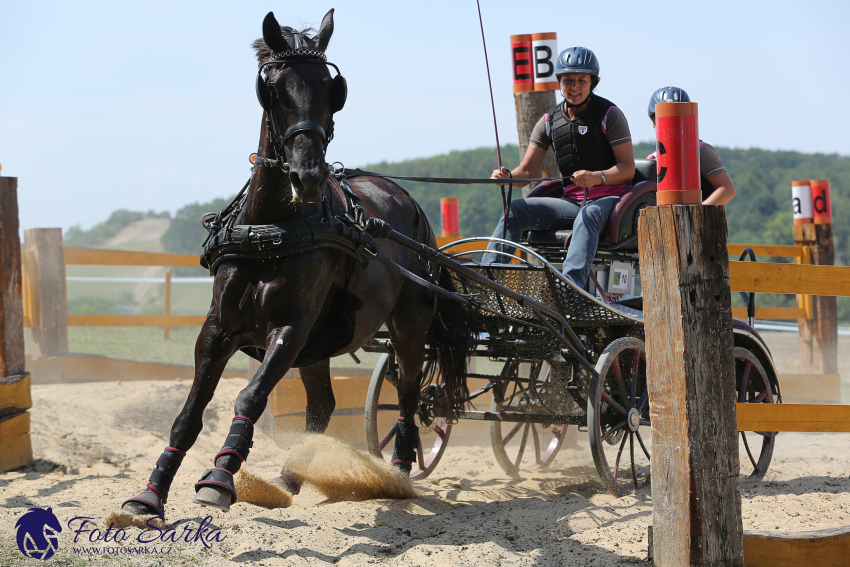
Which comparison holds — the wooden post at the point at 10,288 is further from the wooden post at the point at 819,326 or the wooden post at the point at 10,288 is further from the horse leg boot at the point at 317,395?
the wooden post at the point at 819,326

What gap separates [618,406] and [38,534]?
2.96 metres

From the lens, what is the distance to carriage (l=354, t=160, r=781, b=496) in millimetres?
4281

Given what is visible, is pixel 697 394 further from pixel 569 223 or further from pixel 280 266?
pixel 569 223

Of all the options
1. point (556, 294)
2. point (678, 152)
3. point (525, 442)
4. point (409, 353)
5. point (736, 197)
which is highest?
point (736, 197)

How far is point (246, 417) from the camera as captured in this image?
10.2ft

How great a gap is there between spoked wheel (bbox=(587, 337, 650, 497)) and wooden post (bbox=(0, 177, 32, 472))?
3.46m

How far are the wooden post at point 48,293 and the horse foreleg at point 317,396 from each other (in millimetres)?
4747

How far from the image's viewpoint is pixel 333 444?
4441 millimetres

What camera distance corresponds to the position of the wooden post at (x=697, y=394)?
2670 millimetres

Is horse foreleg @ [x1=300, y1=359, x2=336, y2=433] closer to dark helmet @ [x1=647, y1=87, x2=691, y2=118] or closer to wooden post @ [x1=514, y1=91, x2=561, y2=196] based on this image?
wooden post @ [x1=514, y1=91, x2=561, y2=196]

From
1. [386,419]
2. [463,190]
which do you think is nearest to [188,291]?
[463,190]

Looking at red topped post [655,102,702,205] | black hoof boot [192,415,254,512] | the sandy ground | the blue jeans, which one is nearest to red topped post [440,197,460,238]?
the sandy ground

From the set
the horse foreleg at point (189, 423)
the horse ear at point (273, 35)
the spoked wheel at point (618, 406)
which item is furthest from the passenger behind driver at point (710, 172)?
the horse foreleg at point (189, 423)

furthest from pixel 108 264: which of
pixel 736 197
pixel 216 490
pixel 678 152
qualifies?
pixel 736 197
